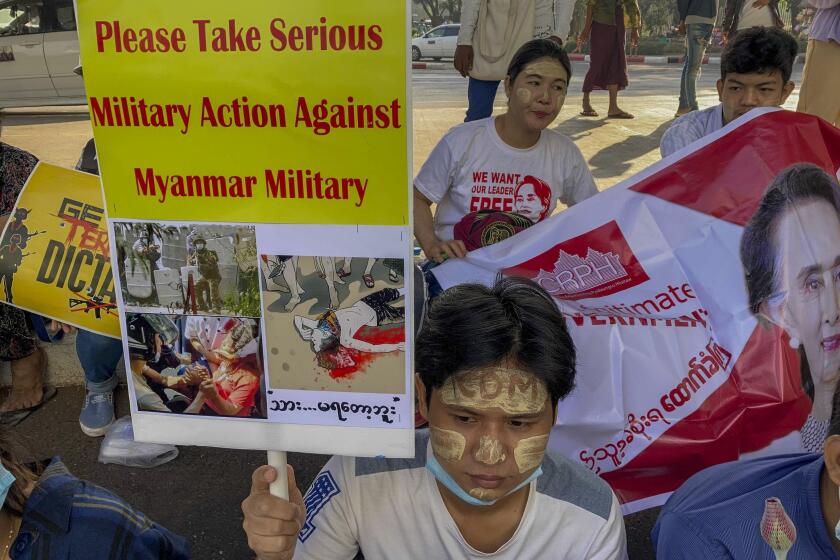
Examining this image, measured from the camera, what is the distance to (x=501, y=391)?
5.00 ft

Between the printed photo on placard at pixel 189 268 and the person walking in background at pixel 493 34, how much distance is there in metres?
3.38

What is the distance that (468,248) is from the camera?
10.4 feet

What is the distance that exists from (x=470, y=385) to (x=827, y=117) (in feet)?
11.5

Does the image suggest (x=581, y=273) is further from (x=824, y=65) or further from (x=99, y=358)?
(x=824, y=65)

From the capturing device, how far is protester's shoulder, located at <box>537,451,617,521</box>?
1612 millimetres

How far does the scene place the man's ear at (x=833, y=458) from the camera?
134cm

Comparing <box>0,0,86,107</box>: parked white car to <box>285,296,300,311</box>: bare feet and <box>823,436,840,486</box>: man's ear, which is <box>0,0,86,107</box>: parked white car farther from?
<box>823,436,840,486</box>: man's ear

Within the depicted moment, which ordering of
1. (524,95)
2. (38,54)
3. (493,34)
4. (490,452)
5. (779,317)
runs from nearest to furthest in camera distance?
(490,452) → (779,317) → (524,95) → (493,34) → (38,54)

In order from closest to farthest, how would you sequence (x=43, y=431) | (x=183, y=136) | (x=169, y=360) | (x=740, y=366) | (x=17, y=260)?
(x=183, y=136), (x=169, y=360), (x=740, y=366), (x=17, y=260), (x=43, y=431)

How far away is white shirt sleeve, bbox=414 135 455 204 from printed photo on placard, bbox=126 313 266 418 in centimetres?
200

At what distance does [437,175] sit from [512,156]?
338 mm

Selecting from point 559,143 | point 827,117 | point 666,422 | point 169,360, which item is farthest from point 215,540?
point 827,117

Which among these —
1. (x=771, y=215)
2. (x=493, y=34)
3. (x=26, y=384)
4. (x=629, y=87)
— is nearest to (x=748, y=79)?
(x=771, y=215)

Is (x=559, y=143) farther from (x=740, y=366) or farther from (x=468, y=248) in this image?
(x=740, y=366)
